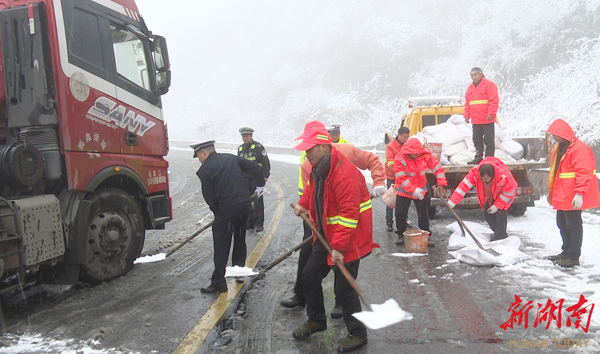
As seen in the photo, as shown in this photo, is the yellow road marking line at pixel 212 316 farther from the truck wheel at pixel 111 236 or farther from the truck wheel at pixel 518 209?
the truck wheel at pixel 518 209

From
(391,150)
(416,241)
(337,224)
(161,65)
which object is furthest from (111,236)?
(391,150)

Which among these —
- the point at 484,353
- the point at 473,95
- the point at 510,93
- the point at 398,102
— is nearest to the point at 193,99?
the point at 398,102

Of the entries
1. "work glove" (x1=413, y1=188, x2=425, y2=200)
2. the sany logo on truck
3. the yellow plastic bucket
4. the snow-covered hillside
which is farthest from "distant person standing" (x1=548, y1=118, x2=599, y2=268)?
the snow-covered hillside

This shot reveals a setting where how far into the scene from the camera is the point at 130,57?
224 inches

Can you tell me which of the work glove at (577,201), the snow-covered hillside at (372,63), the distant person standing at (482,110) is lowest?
the work glove at (577,201)

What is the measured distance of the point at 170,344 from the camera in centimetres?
362

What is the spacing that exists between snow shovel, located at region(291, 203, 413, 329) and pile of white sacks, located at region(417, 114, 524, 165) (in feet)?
15.5

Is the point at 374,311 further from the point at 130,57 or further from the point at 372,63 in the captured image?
the point at 372,63

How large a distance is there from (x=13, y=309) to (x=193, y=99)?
6287cm

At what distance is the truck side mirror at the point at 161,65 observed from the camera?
6.00 metres

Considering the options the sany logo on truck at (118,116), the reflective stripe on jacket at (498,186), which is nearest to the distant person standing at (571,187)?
the reflective stripe on jacket at (498,186)

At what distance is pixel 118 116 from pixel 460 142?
6.35 m

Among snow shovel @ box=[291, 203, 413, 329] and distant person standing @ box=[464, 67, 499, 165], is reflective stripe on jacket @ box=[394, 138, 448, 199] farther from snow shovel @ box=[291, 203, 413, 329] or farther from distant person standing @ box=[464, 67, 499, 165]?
snow shovel @ box=[291, 203, 413, 329]

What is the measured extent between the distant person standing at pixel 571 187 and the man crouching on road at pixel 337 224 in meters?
3.02
